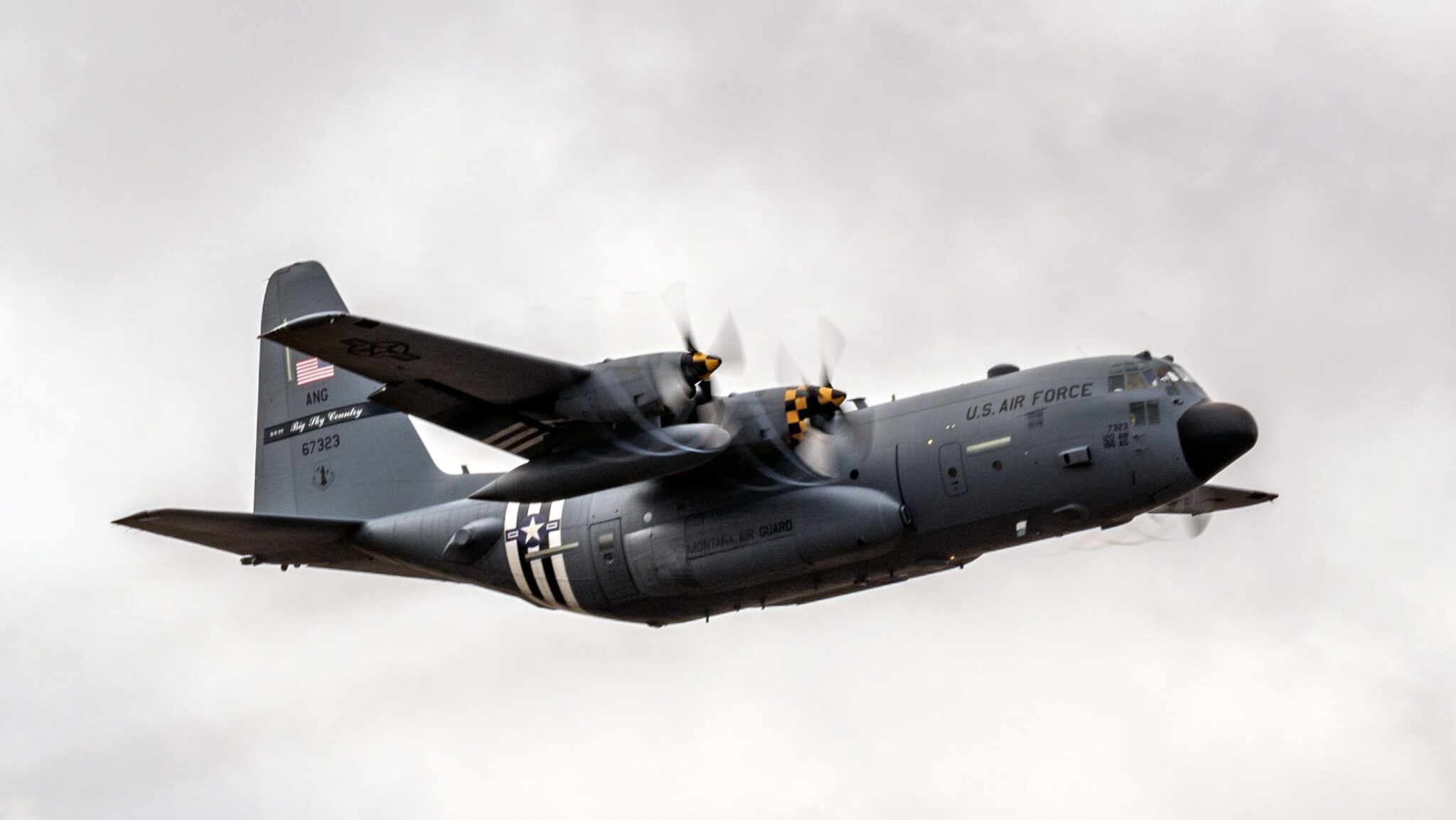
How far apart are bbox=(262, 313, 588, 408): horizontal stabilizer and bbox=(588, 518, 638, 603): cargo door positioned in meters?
3.20

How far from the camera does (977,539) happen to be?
71.9 ft

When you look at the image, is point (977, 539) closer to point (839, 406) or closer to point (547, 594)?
point (839, 406)

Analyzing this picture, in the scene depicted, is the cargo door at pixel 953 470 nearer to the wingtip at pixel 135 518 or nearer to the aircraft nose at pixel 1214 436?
the aircraft nose at pixel 1214 436

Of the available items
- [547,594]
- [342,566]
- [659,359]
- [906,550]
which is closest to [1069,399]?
[906,550]

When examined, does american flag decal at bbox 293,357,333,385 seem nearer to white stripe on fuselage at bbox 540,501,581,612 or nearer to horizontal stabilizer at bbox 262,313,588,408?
white stripe on fuselage at bbox 540,501,581,612

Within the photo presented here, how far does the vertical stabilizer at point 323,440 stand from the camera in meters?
26.9

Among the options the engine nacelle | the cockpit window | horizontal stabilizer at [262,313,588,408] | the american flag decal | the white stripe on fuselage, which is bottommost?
the white stripe on fuselage

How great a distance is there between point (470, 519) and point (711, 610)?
13.3ft

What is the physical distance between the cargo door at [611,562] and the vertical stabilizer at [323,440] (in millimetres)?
3330

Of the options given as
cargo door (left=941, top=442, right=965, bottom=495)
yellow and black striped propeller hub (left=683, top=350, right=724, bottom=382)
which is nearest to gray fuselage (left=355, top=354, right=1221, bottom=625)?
cargo door (left=941, top=442, right=965, bottom=495)

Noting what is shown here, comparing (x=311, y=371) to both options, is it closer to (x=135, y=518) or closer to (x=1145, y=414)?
(x=135, y=518)

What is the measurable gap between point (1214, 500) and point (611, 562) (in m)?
9.21

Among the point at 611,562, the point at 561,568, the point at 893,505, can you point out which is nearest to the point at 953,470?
the point at 893,505

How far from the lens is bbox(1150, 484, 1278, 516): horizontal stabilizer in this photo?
24.7m
